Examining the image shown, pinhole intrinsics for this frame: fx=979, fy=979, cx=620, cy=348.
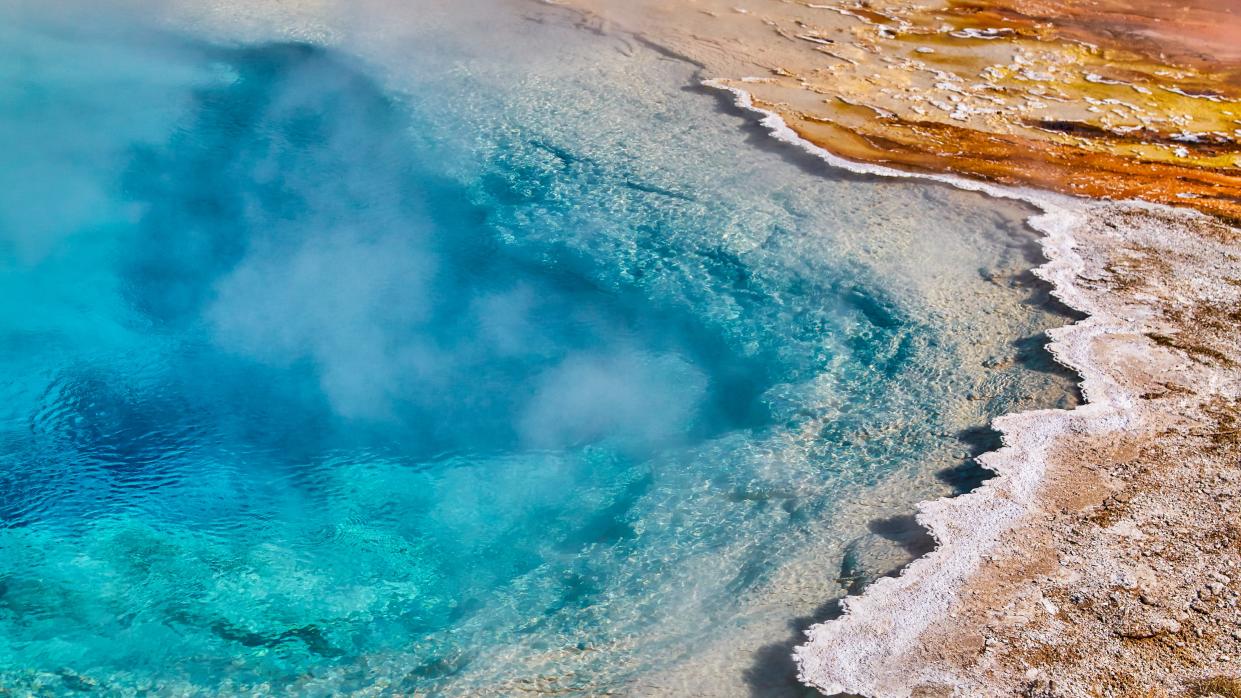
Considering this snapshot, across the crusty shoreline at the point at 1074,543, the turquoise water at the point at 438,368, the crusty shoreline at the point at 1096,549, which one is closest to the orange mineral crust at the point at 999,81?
the turquoise water at the point at 438,368

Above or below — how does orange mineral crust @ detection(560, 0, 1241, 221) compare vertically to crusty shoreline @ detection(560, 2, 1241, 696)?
above

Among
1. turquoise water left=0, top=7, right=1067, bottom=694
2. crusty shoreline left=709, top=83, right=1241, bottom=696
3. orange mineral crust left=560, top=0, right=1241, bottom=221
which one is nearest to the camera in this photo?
crusty shoreline left=709, top=83, right=1241, bottom=696

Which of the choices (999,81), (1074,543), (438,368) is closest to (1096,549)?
(1074,543)

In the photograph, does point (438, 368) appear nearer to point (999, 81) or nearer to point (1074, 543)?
point (1074, 543)

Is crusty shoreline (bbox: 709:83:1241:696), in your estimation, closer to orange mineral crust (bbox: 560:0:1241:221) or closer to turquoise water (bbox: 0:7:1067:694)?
turquoise water (bbox: 0:7:1067:694)

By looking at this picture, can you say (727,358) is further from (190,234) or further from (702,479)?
(190,234)

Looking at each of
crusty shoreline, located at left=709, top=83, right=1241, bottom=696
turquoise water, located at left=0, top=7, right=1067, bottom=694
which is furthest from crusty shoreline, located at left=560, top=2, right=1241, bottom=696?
turquoise water, located at left=0, top=7, right=1067, bottom=694
